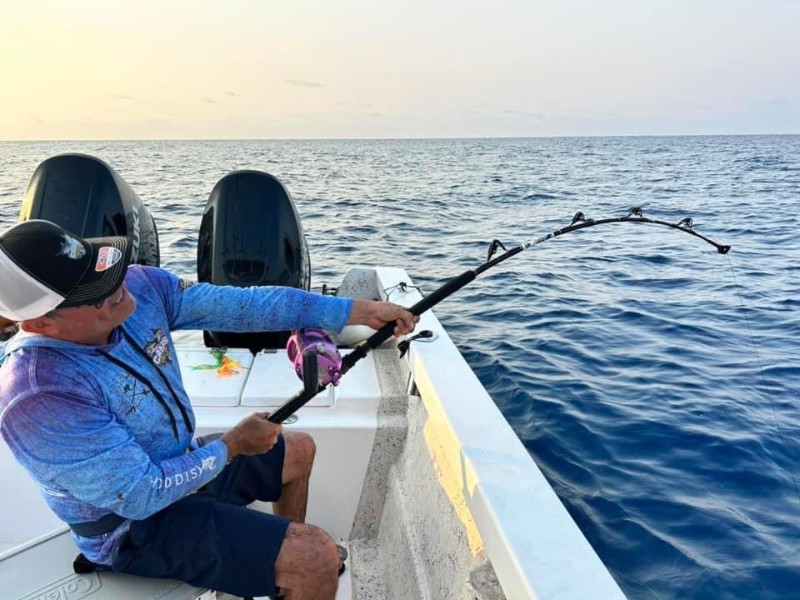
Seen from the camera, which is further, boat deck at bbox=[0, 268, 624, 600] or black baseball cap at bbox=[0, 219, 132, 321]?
boat deck at bbox=[0, 268, 624, 600]

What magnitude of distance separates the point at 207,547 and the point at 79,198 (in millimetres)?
2855

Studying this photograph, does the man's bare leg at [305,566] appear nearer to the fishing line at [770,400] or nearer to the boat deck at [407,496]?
the boat deck at [407,496]

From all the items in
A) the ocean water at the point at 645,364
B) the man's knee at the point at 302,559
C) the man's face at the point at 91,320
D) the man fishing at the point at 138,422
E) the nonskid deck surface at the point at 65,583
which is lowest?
the ocean water at the point at 645,364

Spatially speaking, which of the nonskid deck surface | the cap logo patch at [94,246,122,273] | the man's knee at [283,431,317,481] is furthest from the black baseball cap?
the man's knee at [283,431,317,481]

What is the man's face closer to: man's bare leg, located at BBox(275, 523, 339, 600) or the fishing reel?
the fishing reel

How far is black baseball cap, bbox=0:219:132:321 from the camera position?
138 centimetres

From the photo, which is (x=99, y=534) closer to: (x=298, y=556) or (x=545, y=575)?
(x=298, y=556)

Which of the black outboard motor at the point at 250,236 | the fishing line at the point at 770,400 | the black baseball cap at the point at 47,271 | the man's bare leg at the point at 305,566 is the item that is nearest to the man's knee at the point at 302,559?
the man's bare leg at the point at 305,566

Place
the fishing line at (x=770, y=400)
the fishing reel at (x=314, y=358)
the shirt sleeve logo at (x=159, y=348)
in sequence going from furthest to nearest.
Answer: the fishing line at (x=770, y=400), the fishing reel at (x=314, y=358), the shirt sleeve logo at (x=159, y=348)

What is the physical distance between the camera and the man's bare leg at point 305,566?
180 centimetres

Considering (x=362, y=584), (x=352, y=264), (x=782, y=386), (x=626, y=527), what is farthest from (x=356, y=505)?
(x=352, y=264)

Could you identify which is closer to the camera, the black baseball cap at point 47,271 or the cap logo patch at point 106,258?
the black baseball cap at point 47,271

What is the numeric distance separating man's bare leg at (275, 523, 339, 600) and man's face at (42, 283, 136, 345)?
2.56ft

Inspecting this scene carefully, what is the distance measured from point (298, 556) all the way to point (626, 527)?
2068 mm
